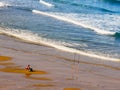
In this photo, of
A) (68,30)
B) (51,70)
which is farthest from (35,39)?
(51,70)

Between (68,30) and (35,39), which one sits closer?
(35,39)

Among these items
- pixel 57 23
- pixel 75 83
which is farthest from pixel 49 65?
pixel 57 23

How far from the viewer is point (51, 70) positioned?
16453 mm

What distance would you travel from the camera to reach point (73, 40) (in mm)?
24281

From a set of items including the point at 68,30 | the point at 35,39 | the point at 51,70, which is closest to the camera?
the point at 51,70

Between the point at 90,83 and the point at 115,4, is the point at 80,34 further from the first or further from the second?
the point at 115,4

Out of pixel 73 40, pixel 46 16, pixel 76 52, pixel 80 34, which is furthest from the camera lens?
pixel 46 16

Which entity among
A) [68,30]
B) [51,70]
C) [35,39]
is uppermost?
[68,30]

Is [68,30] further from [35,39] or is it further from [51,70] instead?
[51,70]

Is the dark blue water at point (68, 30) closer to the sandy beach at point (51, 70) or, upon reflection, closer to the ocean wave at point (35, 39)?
the ocean wave at point (35, 39)

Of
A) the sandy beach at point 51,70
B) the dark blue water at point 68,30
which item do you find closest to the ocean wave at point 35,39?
the dark blue water at point 68,30

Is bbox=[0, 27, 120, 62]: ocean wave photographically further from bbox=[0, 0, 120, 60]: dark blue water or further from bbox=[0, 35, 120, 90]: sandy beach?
bbox=[0, 35, 120, 90]: sandy beach

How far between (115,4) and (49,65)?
43669 millimetres

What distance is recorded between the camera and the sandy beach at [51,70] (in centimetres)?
1428
